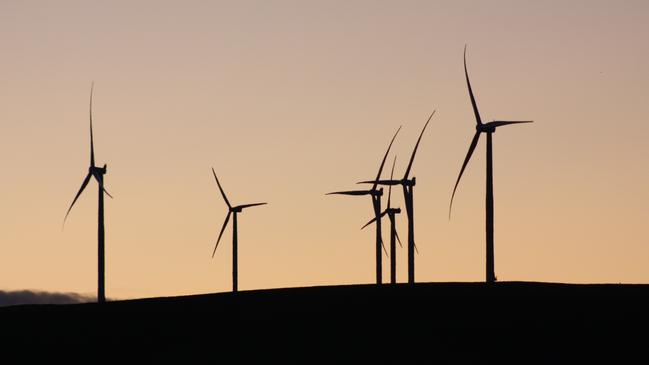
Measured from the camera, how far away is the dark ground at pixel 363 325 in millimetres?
89438

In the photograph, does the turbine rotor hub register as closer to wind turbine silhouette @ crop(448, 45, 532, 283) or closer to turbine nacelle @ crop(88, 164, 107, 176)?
wind turbine silhouette @ crop(448, 45, 532, 283)

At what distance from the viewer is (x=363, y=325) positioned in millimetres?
98125

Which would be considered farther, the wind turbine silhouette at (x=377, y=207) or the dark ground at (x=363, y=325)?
the wind turbine silhouette at (x=377, y=207)

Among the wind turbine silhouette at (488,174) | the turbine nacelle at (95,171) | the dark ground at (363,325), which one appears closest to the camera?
the dark ground at (363,325)

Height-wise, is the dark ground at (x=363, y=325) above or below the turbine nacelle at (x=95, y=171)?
below

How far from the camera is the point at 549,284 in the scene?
365 ft

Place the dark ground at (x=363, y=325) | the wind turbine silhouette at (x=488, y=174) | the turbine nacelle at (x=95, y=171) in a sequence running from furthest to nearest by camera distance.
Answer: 1. the turbine nacelle at (x=95, y=171)
2. the wind turbine silhouette at (x=488, y=174)
3. the dark ground at (x=363, y=325)

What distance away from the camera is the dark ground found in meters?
89.4

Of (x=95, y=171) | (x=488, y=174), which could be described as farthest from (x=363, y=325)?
(x=95, y=171)

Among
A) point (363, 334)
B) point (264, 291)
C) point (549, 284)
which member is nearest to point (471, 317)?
point (363, 334)

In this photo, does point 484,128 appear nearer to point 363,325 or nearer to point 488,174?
point 488,174

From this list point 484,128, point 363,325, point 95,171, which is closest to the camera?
point 363,325

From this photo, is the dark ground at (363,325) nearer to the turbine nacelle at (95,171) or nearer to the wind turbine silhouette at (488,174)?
the wind turbine silhouette at (488,174)

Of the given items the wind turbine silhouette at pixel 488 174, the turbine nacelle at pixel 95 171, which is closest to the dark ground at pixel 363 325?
the wind turbine silhouette at pixel 488 174
